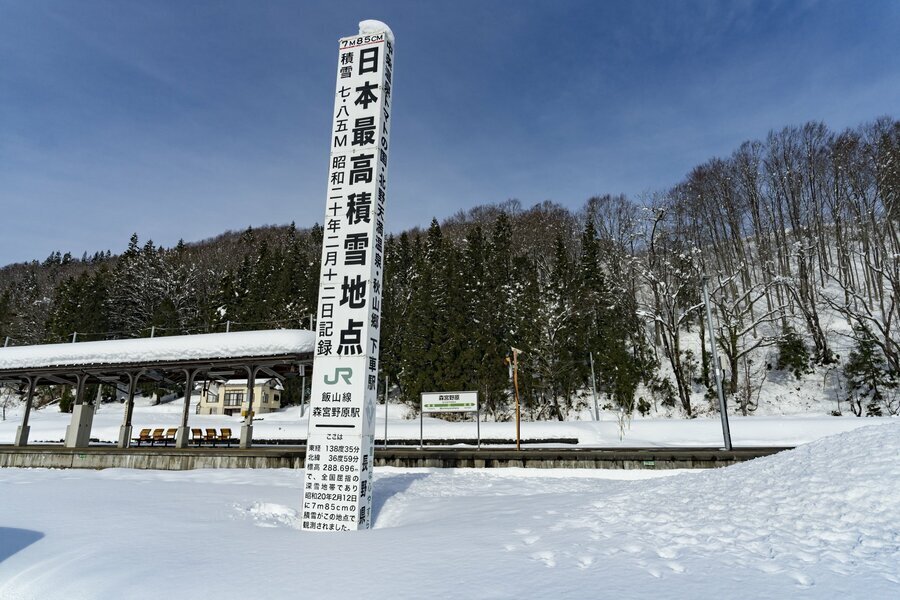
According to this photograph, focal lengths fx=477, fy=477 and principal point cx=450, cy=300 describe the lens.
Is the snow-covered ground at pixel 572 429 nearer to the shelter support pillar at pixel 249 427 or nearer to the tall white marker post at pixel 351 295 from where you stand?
the shelter support pillar at pixel 249 427

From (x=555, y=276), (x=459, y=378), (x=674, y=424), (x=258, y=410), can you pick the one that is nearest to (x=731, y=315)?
(x=674, y=424)

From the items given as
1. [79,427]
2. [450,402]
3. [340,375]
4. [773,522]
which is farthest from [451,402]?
[79,427]

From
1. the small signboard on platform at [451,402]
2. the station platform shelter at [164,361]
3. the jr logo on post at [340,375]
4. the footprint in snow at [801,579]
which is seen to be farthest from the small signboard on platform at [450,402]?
the footprint in snow at [801,579]

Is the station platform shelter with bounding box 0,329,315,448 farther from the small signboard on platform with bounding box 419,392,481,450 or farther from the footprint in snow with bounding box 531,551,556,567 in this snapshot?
the footprint in snow with bounding box 531,551,556,567

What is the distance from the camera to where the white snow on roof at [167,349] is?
1809 cm

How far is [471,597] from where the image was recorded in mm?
4137

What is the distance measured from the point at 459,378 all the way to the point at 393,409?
6.55 meters

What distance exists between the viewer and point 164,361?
19125 millimetres

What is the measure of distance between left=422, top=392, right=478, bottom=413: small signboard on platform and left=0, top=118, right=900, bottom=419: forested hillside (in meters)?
11.9

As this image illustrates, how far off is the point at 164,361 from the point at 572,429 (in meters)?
19.4

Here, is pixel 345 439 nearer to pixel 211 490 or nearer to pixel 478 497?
pixel 478 497

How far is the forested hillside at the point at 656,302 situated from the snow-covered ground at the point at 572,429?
15.7 feet

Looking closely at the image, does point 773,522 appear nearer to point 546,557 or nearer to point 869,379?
point 546,557

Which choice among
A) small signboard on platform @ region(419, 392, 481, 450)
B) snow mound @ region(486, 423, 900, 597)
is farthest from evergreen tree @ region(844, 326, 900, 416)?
snow mound @ region(486, 423, 900, 597)
